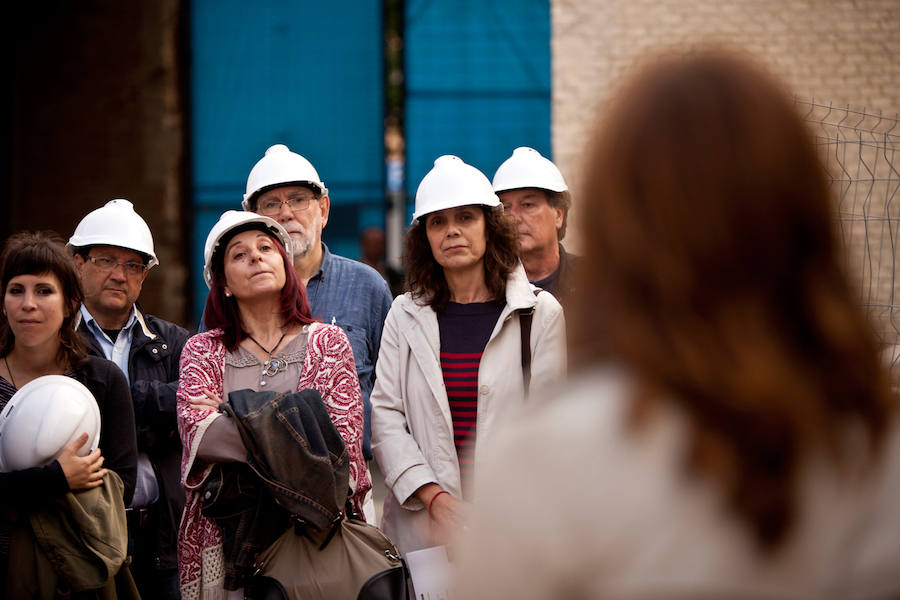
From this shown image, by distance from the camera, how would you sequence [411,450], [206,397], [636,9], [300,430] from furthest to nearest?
[636,9] < [411,450] < [206,397] < [300,430]

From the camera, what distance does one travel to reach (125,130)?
10125 millimetres

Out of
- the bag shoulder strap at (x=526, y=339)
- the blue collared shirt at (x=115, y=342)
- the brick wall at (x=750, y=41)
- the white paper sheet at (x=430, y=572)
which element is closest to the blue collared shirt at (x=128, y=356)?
the blue collared shirt at (x=115, y=342)

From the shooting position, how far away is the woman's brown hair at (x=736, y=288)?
1.12 meters

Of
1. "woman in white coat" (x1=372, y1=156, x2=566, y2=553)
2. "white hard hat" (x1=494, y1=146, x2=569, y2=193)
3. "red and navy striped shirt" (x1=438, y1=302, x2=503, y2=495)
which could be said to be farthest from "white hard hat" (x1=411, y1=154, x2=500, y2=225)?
"white hard hat" (x1=494, y1=146, x2=569, y2=193)

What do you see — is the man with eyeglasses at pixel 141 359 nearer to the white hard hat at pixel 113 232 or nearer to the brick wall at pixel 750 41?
the white hard hat at pixel 113 232

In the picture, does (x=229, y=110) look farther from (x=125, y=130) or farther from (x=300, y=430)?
(x=300, y=430)

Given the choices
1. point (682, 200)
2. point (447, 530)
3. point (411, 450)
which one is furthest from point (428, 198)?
point (682, 200)

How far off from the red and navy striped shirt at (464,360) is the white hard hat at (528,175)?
1.11 meters

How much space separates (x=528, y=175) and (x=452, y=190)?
953 mm

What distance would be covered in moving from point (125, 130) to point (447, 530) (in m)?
8.32

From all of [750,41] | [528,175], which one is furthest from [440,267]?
[750,41]

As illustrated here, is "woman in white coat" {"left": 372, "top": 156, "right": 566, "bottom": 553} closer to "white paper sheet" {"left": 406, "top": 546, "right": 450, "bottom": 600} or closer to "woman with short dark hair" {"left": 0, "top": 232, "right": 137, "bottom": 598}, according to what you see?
"white paper sheet" {"left": 406, "top": 546, "right": 450, "bottom": 600}

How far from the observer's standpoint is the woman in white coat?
11.1ft

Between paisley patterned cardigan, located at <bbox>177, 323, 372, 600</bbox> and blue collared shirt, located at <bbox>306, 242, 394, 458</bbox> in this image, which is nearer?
paisley patterned cardigan, located at <bbox>177, 323, 372, 600</bbox>
